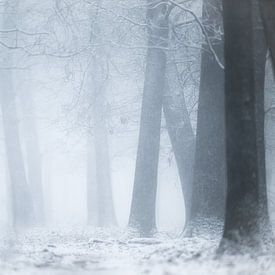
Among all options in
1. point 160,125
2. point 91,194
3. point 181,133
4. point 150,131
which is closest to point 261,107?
point 150,131

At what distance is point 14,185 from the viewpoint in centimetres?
2108

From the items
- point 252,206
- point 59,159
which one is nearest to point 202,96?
Result: point 252,206

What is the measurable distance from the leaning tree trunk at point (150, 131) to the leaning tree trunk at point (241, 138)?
6.53 metres

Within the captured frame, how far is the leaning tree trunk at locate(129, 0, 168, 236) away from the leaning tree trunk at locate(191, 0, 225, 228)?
2.59 metres

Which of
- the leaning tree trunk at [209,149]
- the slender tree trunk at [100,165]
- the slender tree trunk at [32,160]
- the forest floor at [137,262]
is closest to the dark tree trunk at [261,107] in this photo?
the forest floor at [137,262]

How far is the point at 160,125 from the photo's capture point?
17.0 metres

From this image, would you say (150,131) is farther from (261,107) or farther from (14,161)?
(14,161)

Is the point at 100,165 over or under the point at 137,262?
over

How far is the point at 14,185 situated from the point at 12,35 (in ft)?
16.9

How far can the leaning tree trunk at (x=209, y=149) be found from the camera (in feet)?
43.7

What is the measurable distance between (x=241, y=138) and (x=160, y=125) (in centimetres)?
750

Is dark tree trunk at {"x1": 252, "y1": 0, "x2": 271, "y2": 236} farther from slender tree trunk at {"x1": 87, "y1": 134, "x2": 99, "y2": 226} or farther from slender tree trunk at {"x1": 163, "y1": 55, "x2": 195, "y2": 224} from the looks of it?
slender tree trunk at {"x1": 87, "y1": 134, "x2": 99, "y2": 226}

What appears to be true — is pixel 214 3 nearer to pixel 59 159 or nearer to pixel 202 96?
pixel 202 96

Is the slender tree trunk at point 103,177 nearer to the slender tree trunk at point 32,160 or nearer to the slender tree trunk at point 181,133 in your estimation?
the slender tree trunk at point 32,160
